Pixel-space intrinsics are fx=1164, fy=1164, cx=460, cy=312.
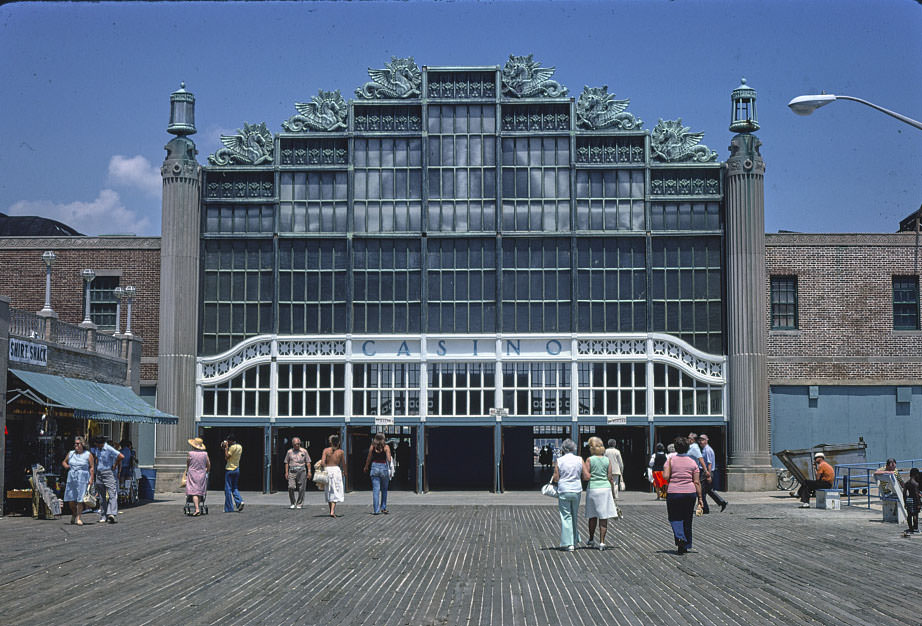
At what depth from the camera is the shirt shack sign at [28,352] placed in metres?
26.1

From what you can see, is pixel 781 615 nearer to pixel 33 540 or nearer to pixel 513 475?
pixel 33 540

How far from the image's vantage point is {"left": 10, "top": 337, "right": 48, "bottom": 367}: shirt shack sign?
26.1m

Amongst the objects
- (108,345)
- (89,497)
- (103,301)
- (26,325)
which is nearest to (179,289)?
(103,301)

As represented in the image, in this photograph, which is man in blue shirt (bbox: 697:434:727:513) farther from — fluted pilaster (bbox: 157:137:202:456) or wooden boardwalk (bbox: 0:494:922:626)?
fluted pilaster (bbox: 157:137:202:456)

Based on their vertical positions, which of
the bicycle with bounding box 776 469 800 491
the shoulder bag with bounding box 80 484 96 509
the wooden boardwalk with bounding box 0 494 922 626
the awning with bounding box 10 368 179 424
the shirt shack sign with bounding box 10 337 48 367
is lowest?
the bicycle with bounding box 776 469 800 491

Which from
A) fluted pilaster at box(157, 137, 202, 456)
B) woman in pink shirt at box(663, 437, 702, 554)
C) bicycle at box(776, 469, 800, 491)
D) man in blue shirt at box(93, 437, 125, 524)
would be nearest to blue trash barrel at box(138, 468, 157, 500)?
fluted pilaster at box(157, 137, 202, 456)

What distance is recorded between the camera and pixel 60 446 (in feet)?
94.8

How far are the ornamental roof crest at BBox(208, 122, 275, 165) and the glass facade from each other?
0.30m

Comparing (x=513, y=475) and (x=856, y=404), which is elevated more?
(x=856, y=404)

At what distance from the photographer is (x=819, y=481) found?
29719 millimetres

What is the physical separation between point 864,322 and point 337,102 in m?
19.6

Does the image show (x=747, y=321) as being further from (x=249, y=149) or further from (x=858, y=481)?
(x=249, y=149)

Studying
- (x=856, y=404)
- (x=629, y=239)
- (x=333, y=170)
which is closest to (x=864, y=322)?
(x=856, y=404)

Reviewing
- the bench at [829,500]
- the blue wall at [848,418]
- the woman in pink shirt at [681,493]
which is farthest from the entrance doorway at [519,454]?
the woman in pink shirt at [681,493]
